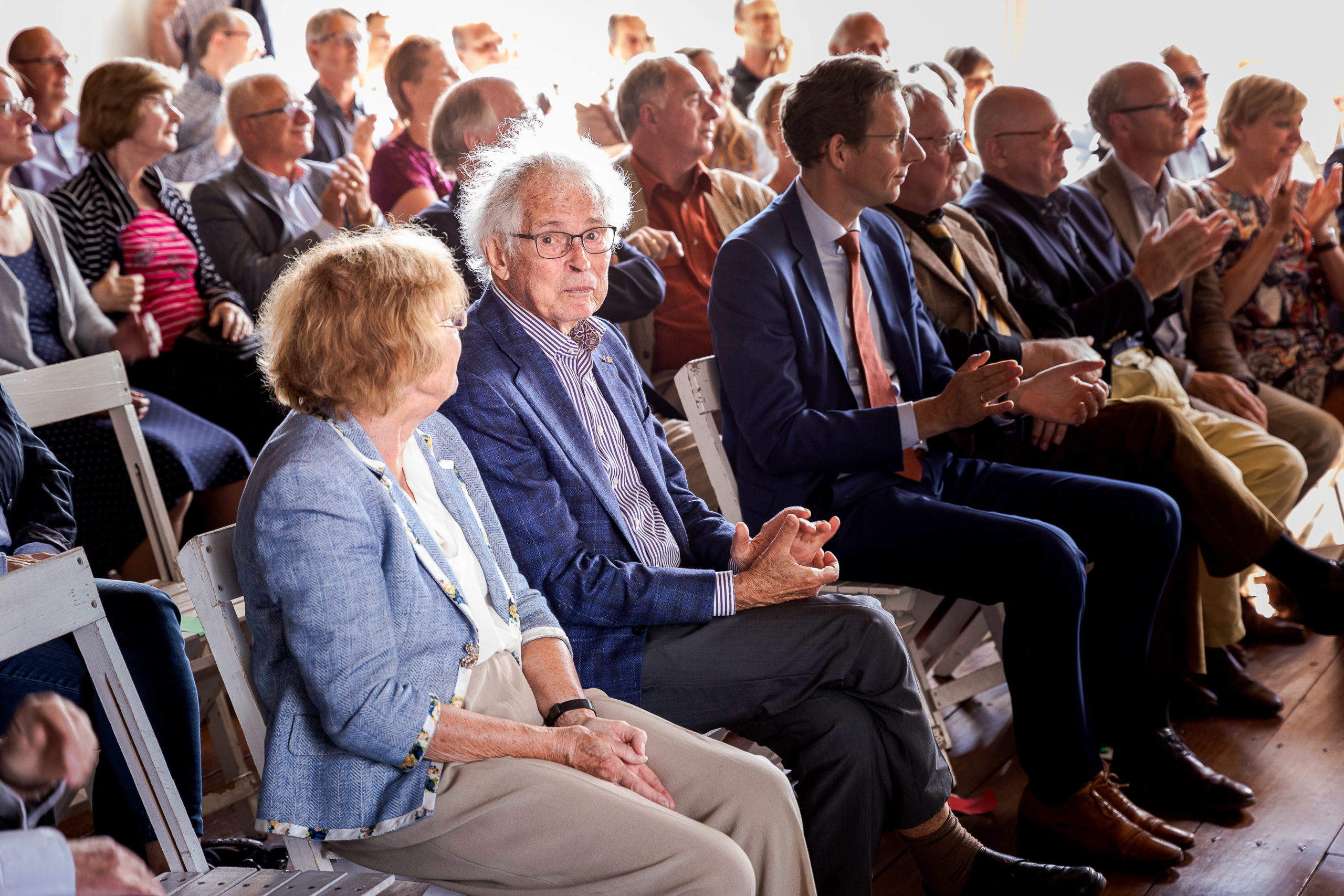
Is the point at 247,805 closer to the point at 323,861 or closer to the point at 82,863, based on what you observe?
the point at 323,861

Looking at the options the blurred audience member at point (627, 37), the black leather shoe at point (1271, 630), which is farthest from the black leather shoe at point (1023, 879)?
the blurred audience member at point (627, 37)

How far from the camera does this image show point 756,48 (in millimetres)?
5316

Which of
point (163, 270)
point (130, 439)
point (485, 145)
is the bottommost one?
point (130, 439)

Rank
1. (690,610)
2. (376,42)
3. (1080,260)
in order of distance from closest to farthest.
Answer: (690,610) → (1080,260) → (376,42)

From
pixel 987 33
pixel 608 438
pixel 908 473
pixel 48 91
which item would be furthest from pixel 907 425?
pixel 987 33

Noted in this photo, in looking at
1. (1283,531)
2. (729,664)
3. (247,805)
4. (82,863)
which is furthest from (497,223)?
(1283,531)

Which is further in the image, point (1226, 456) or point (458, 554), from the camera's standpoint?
point (1226, 456)

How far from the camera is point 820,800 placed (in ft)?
5.00

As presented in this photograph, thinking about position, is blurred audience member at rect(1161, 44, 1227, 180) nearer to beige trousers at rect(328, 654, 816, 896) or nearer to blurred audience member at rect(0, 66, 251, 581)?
blurred audience member at rect(0, 66, 251, 581)

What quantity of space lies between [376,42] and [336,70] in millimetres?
461

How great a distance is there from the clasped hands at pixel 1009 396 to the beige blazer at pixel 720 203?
108 centimetres

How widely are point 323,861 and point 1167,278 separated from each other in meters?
2.35

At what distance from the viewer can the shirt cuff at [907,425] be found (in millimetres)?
1970

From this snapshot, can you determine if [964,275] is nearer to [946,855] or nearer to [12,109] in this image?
[946,855]
